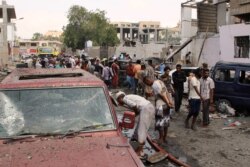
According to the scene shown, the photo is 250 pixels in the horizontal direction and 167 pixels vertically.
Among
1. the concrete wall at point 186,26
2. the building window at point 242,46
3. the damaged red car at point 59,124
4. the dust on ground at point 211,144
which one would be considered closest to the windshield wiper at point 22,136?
the damaged red car at point 59,124

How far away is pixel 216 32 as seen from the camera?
25156 millimetres

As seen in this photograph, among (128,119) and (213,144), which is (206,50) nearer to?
(213,144)

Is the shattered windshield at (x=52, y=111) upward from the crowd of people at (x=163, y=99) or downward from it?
upward

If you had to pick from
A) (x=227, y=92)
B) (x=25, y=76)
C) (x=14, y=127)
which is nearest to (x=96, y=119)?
(x=14, y=127)

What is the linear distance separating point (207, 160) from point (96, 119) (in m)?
4.09

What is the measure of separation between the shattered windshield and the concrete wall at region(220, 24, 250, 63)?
51.6ft

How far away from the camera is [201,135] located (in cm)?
987

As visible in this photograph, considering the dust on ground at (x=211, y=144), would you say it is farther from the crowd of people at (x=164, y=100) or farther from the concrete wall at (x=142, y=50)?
the concrete wall at (x=142, y=50)

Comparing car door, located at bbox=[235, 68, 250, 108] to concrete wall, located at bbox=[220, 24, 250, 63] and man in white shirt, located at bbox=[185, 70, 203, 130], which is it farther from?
concrete wall, located at bbox=[220, 24, 250, 63]

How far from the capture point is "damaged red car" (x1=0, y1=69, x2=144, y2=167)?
361cm

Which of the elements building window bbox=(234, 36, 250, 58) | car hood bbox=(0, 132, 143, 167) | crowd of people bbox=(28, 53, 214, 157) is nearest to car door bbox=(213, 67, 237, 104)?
crowd of people bbox=(28, 53, 214, 157)

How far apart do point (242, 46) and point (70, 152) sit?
57.4ft

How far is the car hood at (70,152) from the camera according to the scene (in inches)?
135

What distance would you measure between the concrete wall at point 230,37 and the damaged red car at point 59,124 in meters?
15.7
